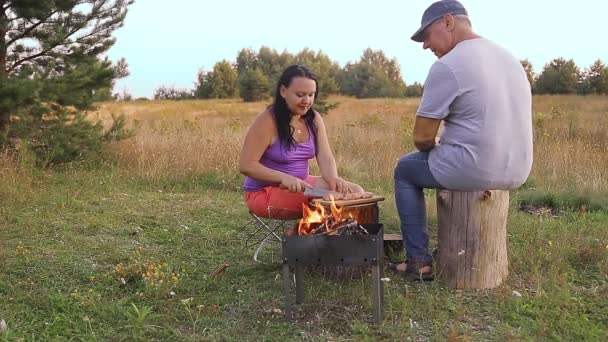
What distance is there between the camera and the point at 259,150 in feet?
12.7

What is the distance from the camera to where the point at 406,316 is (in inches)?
126

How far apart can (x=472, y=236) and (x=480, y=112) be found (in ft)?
2.37

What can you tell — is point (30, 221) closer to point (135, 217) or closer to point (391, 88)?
point (135, 217)

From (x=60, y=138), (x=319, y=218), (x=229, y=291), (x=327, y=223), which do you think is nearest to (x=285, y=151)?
(x=319, y=218)

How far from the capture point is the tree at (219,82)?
41.0m

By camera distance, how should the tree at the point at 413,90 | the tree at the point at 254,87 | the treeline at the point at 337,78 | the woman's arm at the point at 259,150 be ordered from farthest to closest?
1. the tree at the point at 413,90
2. the tree at the point at 254,87
3. the treeline at the point at 337,78
4. the woman's arm at the point at 259,150

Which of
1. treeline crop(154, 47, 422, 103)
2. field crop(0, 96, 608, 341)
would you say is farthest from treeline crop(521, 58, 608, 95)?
field crop(0, 96, 608, 341)

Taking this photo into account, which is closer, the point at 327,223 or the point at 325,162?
the point at 327,223

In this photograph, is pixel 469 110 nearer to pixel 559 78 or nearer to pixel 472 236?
pixel 472 236

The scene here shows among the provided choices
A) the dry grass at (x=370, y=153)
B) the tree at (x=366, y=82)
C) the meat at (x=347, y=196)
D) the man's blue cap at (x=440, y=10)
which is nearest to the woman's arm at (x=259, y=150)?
the meat at (x=347, y=196)

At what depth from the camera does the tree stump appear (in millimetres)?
3506

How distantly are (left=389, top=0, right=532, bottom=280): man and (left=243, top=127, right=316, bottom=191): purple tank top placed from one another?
0.88m

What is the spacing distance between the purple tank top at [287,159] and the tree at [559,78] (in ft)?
91.9

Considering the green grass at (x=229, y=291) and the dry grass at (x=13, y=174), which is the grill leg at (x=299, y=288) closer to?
the green grass at (x=229, y=291)
